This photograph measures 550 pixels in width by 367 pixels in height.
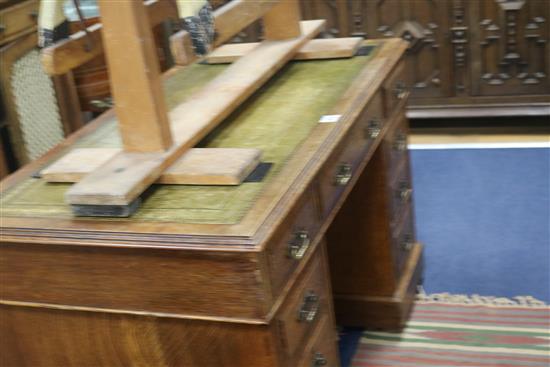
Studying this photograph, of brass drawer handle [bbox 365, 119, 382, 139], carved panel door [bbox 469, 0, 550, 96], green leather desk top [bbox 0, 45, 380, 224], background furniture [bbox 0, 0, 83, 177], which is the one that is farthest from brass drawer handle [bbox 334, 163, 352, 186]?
carved panel door [bbox 469, 0, 550, 96]

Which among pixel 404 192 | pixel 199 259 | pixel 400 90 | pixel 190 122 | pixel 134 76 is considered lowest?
pixel 404 192

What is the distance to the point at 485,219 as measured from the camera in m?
3.38

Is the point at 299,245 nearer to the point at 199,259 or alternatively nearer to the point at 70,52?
the point at 199,259

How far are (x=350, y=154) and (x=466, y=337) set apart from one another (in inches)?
36.6

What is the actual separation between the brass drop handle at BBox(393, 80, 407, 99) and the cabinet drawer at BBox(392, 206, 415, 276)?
1.43ft

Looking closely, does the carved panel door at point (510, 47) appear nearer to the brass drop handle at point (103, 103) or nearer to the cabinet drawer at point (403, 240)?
the cabinet drawer at point (403, 240)

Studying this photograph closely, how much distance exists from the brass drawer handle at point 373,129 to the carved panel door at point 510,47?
1.90 meters

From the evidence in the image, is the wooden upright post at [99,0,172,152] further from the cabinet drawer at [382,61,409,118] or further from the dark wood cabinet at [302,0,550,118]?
the dark wood cabinet at [302,0,550,118]

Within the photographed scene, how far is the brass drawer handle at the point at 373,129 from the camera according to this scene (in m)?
2.27

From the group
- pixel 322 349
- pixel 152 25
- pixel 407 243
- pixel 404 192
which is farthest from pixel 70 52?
pixel 407 243

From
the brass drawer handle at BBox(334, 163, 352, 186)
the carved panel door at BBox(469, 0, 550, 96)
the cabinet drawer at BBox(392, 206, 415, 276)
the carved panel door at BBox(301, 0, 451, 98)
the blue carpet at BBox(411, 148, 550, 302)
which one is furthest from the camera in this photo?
the carved panel door at BBox(301, 0, 451, 98)

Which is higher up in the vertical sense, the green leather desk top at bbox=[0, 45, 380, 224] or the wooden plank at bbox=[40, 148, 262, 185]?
the wooden plank at bbox=[40, 148, 262, 185]

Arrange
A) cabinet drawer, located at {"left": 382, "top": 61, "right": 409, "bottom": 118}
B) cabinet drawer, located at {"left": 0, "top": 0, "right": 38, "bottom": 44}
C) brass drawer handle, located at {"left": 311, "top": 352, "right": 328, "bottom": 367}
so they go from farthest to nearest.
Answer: cabinet drawer, located at {"left": 0, "top": 0, "right": 38, "bottom": 44}
cabinet drawer, located at {"left": 382, "top": 61, "right": 409, "bottom": 118}
brass drawer handle, located at {"left": 311, "top": 352, "right": 328, "bottom": 367}

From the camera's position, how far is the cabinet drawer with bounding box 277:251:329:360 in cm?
165
